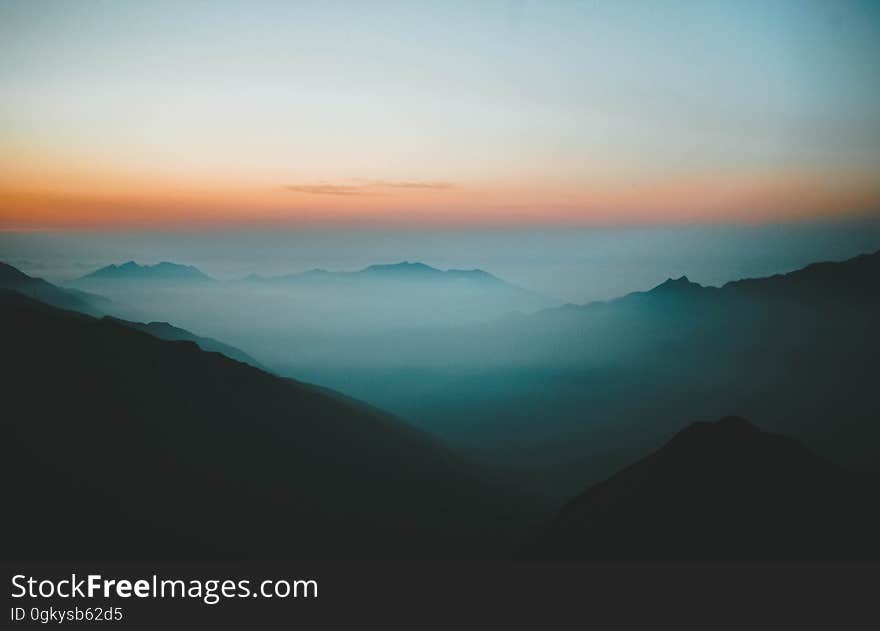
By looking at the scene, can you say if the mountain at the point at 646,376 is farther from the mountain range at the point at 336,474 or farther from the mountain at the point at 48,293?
the mountain at the point at 48,293

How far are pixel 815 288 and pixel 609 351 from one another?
44317 millimetres

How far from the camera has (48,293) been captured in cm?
7100

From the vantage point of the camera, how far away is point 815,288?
111m

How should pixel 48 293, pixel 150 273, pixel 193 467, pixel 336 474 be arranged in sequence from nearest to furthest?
pixel 193 467
pixel 336 474
pixel 48 293
pixel 150 273

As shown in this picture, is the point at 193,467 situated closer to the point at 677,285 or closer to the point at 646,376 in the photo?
the point at 646,376

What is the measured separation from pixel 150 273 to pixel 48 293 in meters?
62.4

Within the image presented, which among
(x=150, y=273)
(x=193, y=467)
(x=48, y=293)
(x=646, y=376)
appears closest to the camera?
(x=193, y=467)

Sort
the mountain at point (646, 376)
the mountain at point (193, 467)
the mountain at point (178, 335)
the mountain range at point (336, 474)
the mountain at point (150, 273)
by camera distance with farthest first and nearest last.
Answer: the mountain at point (150, 273), the mountain at point (646, 376), the mountain at point (178, 335), the mountain at point (193, 467), the mountain range at point (336, 474)

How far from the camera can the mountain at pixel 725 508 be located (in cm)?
1574

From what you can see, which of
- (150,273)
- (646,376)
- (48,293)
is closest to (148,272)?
(150,273)

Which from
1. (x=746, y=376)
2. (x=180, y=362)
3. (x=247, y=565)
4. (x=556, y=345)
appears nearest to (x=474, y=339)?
(x=556, y=345)

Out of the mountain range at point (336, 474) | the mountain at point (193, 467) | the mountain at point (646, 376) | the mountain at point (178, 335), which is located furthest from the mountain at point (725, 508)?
the mountain at point (178, 335)

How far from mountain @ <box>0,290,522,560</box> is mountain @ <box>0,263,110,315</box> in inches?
1461

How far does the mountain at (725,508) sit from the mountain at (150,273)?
12212cm
